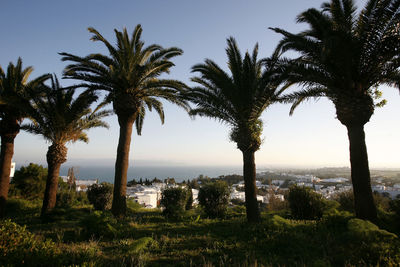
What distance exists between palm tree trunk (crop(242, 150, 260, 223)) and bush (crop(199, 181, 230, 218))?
1.85 m

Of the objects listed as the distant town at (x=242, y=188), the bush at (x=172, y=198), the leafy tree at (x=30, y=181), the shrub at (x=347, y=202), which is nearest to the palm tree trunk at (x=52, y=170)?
the distant town at (x=242, y=188)

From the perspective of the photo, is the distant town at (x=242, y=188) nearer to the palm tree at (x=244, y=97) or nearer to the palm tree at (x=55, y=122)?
the palm tree at (x=244, y=97)

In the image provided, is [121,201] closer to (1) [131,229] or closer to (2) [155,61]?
(1) [131,229]

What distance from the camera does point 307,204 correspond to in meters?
10.4

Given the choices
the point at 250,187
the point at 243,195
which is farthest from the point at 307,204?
the point at 243,195

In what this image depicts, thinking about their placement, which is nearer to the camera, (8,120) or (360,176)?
(360,176)

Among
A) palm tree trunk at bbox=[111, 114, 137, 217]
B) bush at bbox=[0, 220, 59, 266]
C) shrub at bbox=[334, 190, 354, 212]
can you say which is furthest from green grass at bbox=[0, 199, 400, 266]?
shrub at bbox=[334, 190, 354, 212]

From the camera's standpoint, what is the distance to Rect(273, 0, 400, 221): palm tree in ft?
25.2

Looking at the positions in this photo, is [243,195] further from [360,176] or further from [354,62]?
[354,62]

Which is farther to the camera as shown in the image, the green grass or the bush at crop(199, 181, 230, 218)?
the bush at crop(199, 181, 230, 218)

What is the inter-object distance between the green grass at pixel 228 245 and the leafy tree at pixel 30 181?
14.2 meters

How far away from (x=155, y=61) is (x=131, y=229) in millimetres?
7972

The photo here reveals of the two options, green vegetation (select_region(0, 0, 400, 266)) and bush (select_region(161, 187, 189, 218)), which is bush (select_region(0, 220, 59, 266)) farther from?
bush (select_region(161, 187, 189, 218))

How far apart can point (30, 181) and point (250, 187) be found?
62.3 ft
